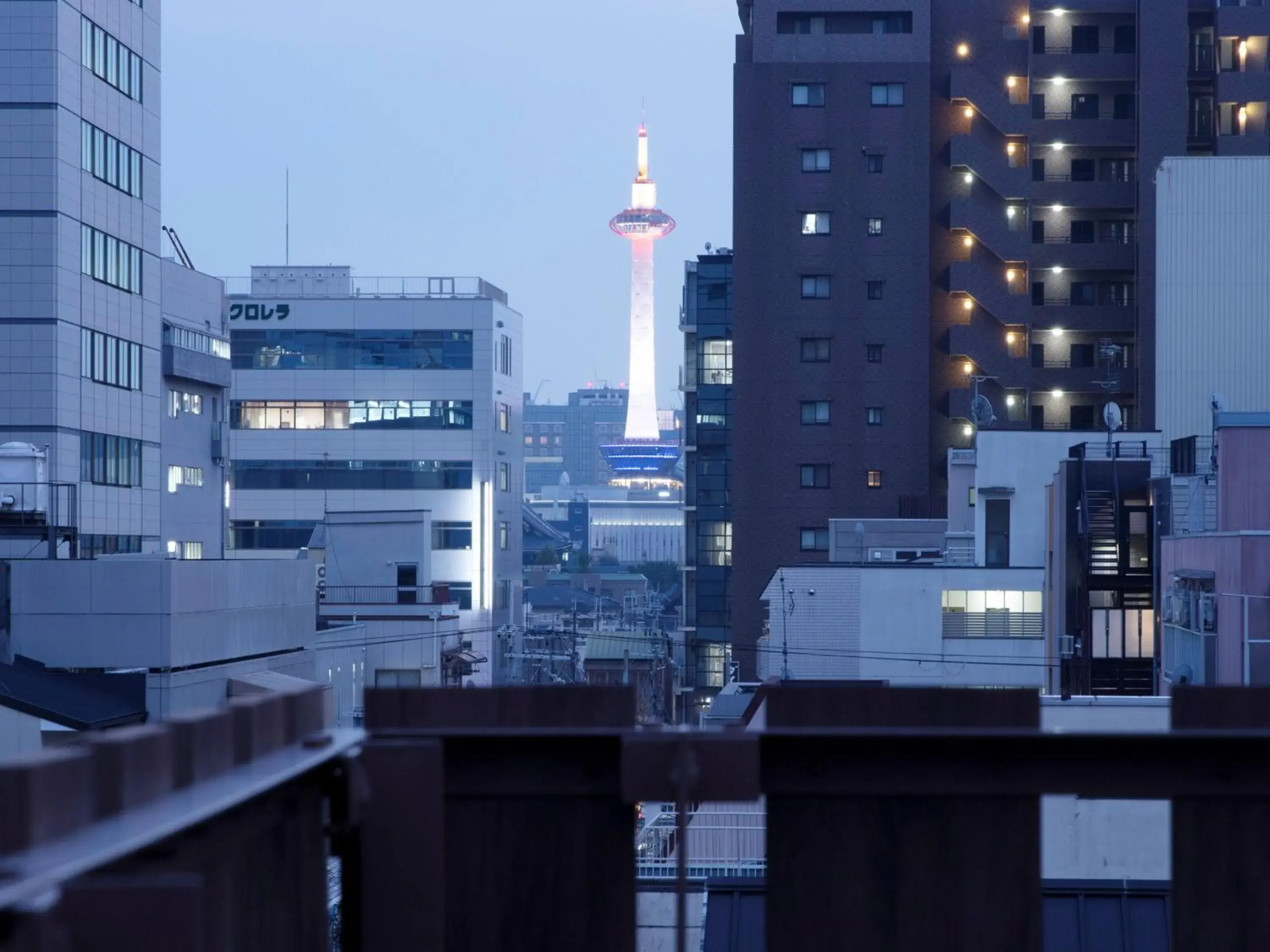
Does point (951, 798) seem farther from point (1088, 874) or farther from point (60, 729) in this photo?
point (60, 729)

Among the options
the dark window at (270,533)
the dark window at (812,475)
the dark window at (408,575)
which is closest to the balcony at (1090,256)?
the dark window at (812,475)

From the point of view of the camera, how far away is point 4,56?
34.8 metres

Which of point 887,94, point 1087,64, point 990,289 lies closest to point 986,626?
point 990,289

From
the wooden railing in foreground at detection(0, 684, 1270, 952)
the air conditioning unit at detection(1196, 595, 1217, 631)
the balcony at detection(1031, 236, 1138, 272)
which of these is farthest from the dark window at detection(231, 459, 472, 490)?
the wooden railing in foreground at detection(0, 684, 1270, 952)

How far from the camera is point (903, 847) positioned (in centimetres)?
341

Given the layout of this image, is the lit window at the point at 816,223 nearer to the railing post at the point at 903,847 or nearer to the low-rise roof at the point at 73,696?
the low-rise roof at the point at 73,696

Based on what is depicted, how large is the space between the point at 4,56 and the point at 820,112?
25.9m

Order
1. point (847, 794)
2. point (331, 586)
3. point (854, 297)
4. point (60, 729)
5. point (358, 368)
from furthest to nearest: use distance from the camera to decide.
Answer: point (358, 368) < point (854, 297) < point (331, 586) < point (60, 729) < point (847, 794)

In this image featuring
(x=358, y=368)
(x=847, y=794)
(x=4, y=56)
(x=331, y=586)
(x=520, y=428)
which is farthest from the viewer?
(x=520, y=428)

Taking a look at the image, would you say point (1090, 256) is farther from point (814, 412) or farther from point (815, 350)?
point (814, 412)

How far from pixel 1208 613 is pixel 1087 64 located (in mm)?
37709

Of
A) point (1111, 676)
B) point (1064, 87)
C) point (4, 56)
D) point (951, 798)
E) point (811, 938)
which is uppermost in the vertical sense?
point (1064, 87)

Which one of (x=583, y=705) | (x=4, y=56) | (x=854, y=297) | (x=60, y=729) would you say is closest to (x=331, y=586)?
(x=4, y=56)

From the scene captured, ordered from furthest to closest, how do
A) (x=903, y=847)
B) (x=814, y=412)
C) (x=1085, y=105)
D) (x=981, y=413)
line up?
(x=1085, y=105) → (x=814, y=412) → (x=981, y=413) → (x=903, y=847)
